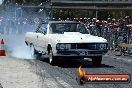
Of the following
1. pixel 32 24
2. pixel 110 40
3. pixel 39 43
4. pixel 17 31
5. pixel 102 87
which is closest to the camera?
pixel 102 87

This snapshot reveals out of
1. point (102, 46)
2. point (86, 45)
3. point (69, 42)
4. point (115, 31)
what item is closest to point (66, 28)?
point (69, 42)

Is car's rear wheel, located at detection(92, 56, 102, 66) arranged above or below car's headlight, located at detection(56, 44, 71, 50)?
below

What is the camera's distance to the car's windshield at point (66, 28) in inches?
532

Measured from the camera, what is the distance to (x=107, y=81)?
2693mm

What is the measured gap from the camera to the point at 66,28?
540 inches

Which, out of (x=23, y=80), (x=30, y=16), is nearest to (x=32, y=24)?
(x=30, y=16)

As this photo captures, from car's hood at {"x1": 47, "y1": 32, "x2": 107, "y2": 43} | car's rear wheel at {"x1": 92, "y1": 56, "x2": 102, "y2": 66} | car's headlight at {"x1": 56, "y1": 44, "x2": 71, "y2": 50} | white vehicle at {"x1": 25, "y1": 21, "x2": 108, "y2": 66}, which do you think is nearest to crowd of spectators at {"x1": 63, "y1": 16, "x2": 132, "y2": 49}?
white vehicle at {"x1": 25, "y1": 21, "x2": 108, "y2": 66}

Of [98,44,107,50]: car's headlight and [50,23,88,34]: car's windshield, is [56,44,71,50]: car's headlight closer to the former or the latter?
[98,44,107,50]: car's headlight

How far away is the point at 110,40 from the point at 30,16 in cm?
2865

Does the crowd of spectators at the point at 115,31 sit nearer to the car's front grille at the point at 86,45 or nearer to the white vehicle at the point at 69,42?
the white vehicle at the point at 69,42

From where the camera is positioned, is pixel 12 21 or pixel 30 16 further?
pixel 30 16

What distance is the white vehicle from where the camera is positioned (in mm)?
12125

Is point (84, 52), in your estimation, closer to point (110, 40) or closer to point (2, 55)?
point (2, 55)

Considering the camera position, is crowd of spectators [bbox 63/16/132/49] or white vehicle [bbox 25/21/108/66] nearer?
white vehicle [bbox 25/21/108/66]
